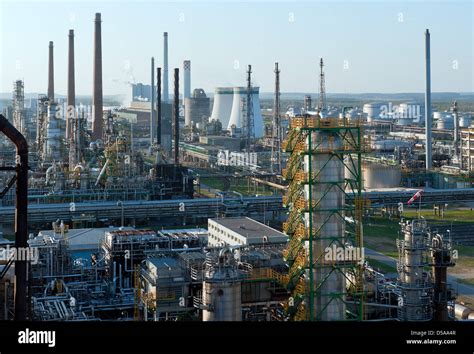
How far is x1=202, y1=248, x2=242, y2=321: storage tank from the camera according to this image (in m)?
6.00

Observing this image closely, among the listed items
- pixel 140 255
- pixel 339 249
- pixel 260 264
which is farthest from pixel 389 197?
pixel 339 249

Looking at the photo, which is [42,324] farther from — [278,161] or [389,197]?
[278,161]

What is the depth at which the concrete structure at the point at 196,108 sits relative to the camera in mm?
40688

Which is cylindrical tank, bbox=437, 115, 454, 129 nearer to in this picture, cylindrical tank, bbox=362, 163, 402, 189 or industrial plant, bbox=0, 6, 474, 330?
industrial plant, bbox=0, 6, 474, 330

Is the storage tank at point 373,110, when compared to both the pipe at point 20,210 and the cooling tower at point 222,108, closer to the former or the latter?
the cooling tower at point 222,108

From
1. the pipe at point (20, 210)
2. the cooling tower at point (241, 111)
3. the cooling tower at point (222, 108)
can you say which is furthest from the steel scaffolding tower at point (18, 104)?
the pipe at point (20, 210)

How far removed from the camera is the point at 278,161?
21922 millimetres

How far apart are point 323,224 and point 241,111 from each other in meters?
29.2

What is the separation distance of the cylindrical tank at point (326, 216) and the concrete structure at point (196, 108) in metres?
34.4

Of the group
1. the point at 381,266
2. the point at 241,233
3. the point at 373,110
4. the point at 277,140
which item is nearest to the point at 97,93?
the point at 277,140

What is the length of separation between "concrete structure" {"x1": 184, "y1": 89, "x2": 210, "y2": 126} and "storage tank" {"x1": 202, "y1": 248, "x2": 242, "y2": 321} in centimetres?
3440

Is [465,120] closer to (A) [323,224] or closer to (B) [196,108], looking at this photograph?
(B) [196,108]

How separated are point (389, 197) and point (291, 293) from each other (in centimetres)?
1102

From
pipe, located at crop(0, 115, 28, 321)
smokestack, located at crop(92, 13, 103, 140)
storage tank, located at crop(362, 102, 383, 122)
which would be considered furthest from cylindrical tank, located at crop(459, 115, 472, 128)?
pipe, located at crop(0, 115, 28, 321)
